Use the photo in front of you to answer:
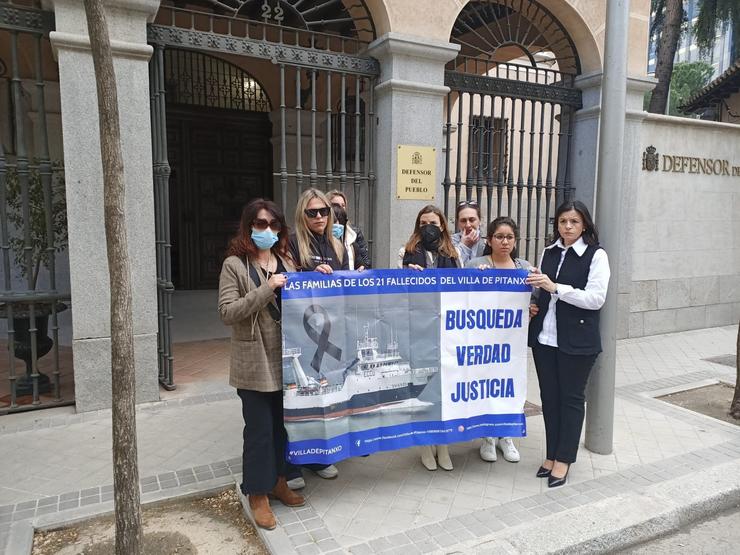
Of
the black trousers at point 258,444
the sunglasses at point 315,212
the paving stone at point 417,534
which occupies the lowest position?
the paving stone at point 417,534

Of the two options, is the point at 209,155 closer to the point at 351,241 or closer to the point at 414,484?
the point at 351,241

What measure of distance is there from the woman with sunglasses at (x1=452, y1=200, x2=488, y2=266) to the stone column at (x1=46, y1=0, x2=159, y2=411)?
2729 mm

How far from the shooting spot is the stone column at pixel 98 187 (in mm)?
4562

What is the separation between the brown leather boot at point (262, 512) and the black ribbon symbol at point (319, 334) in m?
0.79

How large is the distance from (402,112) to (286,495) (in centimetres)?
425

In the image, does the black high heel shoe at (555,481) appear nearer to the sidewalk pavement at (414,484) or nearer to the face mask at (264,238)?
the sidewalk pavement at (414,484)

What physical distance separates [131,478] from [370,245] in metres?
4.25

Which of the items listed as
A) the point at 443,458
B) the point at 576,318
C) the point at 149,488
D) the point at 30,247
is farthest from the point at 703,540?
the point at 30,247

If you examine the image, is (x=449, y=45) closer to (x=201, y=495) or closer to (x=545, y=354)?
(x=545, y=354)

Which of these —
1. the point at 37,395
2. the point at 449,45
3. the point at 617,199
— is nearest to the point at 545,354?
the point at 617,199

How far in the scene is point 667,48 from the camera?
16.7 metres

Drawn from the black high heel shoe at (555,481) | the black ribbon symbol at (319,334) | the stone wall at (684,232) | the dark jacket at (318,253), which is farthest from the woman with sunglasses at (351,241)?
the stone wall at (684,232)

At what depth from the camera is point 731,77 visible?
13055 mm

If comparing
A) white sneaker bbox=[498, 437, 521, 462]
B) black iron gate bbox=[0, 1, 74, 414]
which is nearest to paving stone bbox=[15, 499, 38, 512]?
black iron gate bbox=[0, 1, 74, 414]
